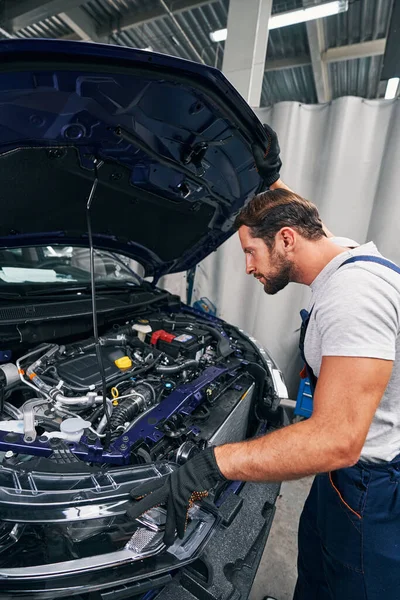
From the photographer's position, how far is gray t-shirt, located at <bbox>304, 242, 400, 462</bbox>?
2.52 ft

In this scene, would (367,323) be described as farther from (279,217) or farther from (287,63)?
(287,63)

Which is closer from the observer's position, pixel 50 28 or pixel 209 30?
pixel 209 30

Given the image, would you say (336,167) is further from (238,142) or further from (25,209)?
(25,209)

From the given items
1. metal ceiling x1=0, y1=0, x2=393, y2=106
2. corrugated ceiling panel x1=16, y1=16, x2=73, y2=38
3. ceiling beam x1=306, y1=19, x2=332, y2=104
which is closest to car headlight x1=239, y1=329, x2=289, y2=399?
metal ceiling x1=0, y1=0, x2=393, y2=106

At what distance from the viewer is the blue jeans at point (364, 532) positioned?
39.4 inches

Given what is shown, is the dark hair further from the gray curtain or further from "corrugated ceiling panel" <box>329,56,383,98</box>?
"corrugated ceiling panel" <box>329,56,383,98</box>

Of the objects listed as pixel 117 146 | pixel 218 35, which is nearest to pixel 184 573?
pixel 117 146

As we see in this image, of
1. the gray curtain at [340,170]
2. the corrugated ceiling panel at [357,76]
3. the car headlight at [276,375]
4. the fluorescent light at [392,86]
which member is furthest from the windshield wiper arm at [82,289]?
the corrugated ceiling panel at [357,76]

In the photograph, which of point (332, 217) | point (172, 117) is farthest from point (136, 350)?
point (332, 217)

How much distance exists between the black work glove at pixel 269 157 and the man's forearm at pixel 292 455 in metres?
1.15

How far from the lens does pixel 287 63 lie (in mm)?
4359

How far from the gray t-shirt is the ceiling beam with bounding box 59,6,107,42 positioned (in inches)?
186

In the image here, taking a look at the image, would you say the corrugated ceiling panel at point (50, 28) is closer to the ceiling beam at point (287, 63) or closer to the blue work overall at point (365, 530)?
the ceiling beam at point (287, 63)

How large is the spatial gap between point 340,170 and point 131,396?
103 inches
